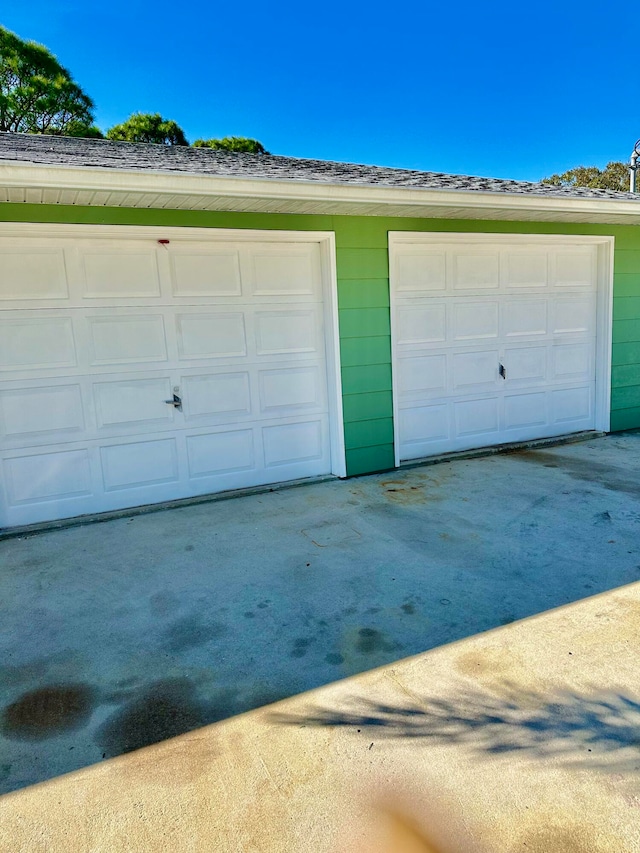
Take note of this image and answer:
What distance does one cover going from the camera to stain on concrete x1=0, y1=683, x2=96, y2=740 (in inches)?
82.9

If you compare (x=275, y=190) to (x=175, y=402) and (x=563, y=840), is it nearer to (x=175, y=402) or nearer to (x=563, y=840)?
(x=175, y=402)

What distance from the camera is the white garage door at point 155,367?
4.31m

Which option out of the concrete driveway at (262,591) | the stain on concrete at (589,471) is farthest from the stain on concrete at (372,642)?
the stain on concrete at (589,471)

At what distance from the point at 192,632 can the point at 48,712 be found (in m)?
0.74

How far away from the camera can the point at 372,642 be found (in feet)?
8.65

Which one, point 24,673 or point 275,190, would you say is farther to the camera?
point 275,190

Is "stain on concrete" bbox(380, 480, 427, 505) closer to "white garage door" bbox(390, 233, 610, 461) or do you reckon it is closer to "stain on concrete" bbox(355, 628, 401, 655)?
"white garage door" bbox(390, 233, 610, 461)

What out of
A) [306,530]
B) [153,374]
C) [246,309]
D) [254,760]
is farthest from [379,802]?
[246,309]

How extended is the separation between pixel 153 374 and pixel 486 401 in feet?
11.6

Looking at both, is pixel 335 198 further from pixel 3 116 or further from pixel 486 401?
pixel 3 116

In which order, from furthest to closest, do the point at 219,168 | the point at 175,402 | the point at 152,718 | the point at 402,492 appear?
the point at 402,492
the point at 175,402
the point at 219,168
the point at 152,718

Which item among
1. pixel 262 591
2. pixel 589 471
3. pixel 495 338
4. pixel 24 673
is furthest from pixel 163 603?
pixel 495 338

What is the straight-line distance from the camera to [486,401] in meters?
6.24

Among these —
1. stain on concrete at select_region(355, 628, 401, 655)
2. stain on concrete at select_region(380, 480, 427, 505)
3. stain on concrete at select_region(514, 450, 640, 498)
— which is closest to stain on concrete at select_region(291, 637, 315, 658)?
stain on concrete at select_region(355, 628, 401, 655)
